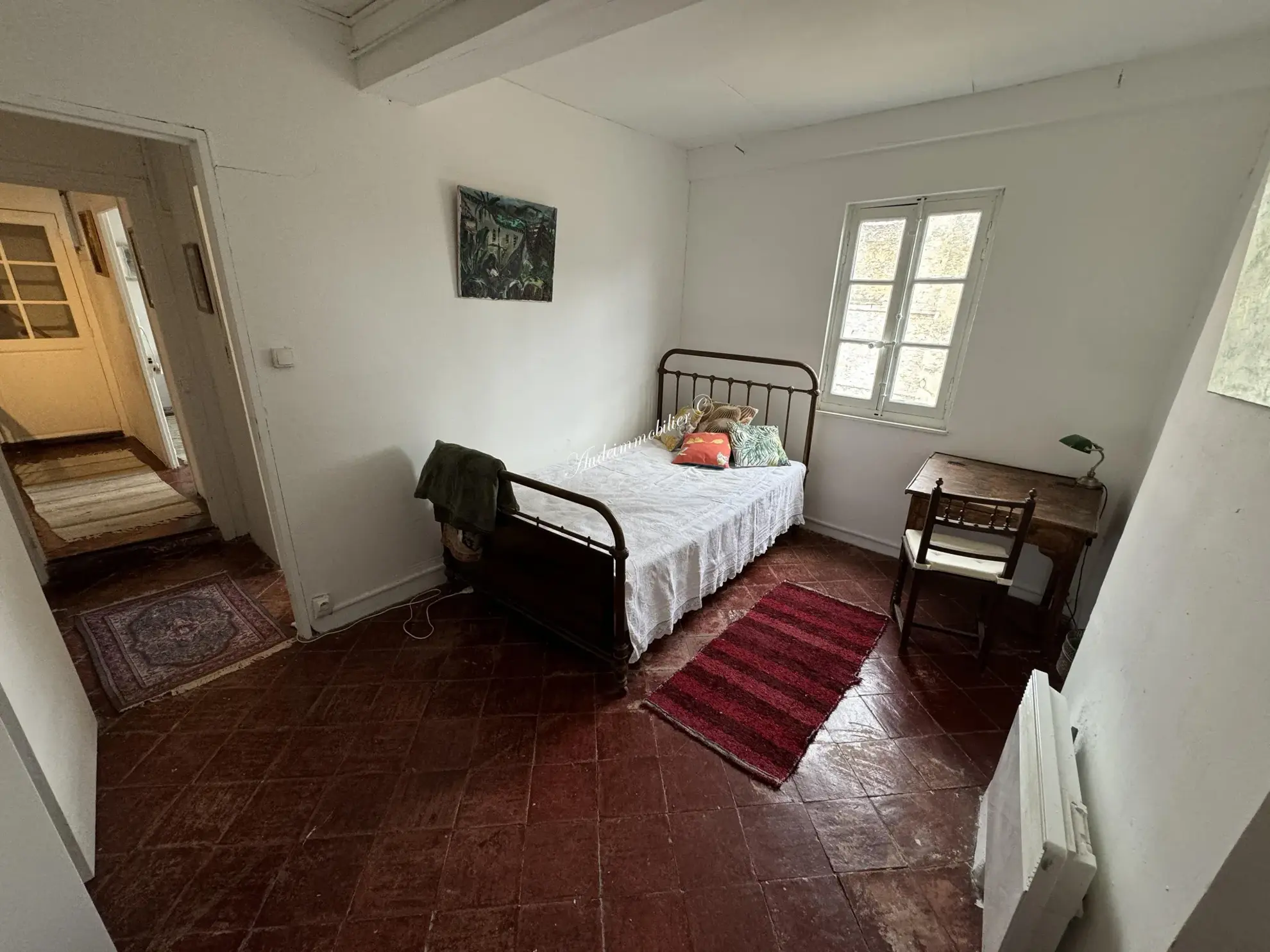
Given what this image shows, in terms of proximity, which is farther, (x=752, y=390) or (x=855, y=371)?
(x=752, y=390)

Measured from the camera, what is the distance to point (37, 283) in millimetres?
4410

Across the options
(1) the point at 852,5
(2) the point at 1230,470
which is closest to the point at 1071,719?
(2) the point at 1230,470

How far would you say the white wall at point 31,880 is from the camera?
0.93 meters

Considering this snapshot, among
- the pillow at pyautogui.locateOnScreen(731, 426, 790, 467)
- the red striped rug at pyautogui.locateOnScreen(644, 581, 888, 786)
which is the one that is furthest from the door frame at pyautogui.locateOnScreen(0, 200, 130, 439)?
the red striped rug at pyautogui.locateOnScreen(644, 581, 888, 786)

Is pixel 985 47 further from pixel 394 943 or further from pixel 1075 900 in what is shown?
pixel 394 943

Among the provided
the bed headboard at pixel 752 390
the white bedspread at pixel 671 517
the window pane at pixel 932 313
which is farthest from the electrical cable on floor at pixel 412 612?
the window pane at pixel 932 313

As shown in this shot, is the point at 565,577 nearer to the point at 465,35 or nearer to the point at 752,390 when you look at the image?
the point at 465,35

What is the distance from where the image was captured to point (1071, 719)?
1.34 metres

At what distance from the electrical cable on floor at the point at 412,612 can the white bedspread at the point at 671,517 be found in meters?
0.70

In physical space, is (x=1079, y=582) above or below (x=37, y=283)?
below

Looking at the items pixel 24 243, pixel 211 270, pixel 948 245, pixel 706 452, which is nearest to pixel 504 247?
pixel 211 270

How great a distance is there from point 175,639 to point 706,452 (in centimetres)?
290


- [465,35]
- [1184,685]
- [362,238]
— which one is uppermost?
[465,35]

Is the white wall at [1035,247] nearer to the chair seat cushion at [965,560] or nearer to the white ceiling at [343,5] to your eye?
the chair seat cushion at [965,560]
